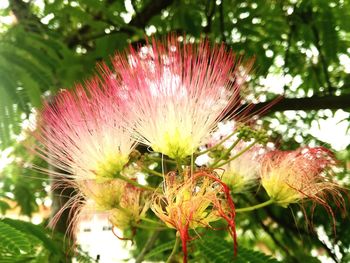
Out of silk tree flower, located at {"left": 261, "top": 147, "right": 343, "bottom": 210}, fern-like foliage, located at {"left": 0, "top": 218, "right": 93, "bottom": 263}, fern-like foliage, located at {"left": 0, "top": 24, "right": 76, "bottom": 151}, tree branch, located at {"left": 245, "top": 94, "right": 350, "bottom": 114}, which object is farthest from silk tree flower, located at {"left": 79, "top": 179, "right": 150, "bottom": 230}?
tree branch, located at {"left": 245, "top": 94, "right": 350, "bottom": 114}

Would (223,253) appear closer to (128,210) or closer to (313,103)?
(128,210)

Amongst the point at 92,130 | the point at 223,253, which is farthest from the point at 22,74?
the point at 223,253

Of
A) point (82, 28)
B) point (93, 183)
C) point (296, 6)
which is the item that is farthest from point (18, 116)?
point (296, 6)

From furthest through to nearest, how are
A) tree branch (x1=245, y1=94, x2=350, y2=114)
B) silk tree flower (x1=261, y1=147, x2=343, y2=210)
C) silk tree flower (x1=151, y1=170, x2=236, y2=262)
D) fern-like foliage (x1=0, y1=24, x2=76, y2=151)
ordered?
tree branch (x1=245, y1=94, x2=350, y2=114), fern-like foliage (x1=0, y1=24, x2=76, y2=151), silk tree flower (x1=261, y1=147, x2=343, y2=210), silk tree flower (x1=151, y1=170, x2=236, y2=262)

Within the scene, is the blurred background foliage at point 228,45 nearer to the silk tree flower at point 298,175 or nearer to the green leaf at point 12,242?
the silk tree flower at point 298,175

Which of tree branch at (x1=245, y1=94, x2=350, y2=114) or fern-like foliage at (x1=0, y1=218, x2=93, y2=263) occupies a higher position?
tree branch at (x1=245, y1=94, x2=350, y2=114)

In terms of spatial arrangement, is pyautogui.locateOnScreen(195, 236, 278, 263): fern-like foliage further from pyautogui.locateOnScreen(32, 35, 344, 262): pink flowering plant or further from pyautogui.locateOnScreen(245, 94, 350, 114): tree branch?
pyautogui.locateOnScreen(245, 94, 350, 114): tree branch
